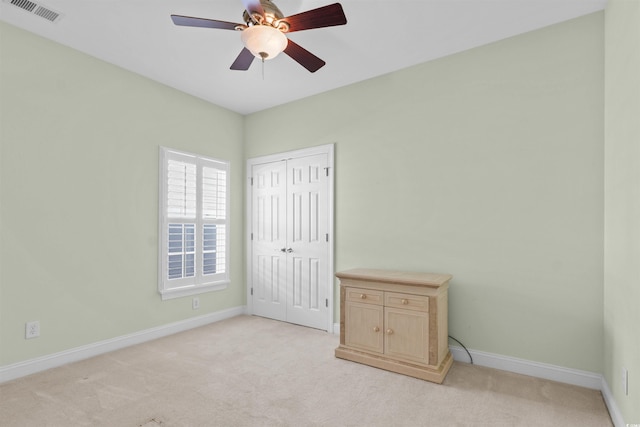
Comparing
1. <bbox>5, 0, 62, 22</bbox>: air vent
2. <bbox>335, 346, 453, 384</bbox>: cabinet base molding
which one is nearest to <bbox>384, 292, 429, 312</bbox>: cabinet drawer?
<bbox>335, 346, 453, 384</bbox>: cabinet base molding

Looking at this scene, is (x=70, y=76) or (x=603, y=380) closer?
(x=603, y=380)

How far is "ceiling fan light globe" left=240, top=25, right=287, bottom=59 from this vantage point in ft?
6.73

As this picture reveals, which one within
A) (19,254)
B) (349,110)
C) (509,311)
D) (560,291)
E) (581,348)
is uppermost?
(349,110)

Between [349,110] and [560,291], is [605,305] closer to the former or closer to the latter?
[560,291]

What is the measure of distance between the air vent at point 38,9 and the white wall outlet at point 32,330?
8.13ft

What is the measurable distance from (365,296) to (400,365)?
63 cm

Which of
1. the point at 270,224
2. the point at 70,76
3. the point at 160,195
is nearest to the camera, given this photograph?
the point at 70,76

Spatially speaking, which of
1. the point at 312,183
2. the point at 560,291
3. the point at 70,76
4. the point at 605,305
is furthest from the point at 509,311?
the point at 70,76

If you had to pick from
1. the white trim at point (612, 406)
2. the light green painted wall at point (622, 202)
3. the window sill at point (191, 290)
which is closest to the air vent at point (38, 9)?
the window sill at point (191, 290)

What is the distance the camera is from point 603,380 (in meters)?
2.40

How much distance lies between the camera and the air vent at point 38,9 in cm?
243

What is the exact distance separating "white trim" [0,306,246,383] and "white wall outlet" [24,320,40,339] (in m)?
0.20

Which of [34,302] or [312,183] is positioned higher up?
[312,183]

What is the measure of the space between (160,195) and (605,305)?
4.21 m
